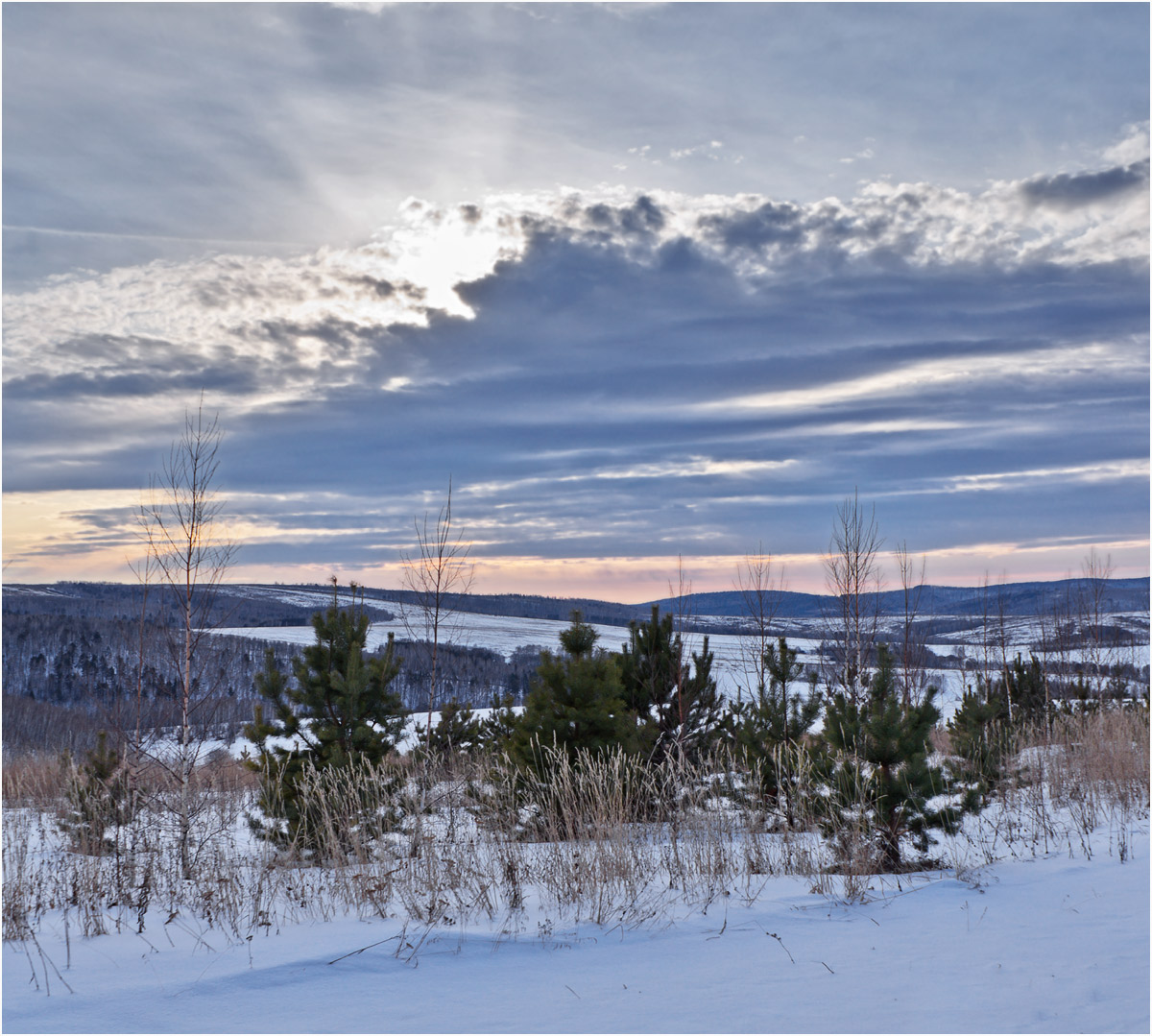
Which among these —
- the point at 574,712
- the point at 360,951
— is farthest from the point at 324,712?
the point at 360,951

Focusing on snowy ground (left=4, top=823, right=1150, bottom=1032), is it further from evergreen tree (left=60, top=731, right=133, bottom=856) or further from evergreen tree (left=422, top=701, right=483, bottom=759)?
evergreen tree (left=422, top=701, right=483, bottom=759)

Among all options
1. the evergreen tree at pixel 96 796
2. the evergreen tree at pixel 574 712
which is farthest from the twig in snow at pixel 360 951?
the evergreen tree at pixel 96 796

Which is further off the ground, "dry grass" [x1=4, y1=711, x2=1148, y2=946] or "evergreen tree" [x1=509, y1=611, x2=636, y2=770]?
"evergreen tree" [x1=509, y1=611, x2=636, y2=770]

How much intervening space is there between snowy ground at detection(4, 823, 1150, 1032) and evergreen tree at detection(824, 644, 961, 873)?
1056mm

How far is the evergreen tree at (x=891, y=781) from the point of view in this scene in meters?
7.09

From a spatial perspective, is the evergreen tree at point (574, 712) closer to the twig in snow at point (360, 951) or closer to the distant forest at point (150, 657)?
the distant forest at point (150, 657)

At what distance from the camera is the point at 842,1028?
3.91m

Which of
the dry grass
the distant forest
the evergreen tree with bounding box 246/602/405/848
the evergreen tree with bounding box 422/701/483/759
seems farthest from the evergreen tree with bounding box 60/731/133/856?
the evergreen tree with bounding box 422/701/483/759

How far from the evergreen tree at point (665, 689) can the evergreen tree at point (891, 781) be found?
15.0 ft

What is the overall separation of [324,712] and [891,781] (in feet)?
23.9

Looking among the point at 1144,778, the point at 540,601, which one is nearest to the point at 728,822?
the point at 1144,778

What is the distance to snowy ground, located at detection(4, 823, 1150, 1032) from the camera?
4078 millimetres

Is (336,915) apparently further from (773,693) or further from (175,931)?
(773,693)

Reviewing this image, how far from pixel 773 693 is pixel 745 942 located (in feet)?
23.2
